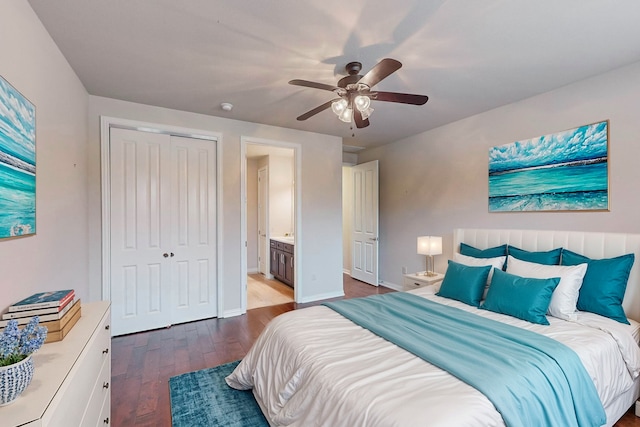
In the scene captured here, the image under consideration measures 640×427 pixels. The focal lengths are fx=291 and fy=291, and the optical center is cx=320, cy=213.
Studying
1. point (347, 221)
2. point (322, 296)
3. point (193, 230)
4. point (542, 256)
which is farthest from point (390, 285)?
point (193, 230)

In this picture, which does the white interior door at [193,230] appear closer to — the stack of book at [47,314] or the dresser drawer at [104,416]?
the dresser drawer at [104,416]

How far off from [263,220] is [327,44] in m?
4.52

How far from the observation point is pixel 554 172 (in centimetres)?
293

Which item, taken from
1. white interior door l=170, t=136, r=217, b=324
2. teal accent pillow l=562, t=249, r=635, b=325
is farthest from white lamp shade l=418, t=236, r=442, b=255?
white interior door l=170, t=136, r=217, b=324

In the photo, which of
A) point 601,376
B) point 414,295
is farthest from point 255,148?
point 601,376

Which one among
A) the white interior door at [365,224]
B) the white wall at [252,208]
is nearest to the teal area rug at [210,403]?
the white interior door at [365,224]

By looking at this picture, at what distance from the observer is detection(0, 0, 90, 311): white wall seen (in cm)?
150

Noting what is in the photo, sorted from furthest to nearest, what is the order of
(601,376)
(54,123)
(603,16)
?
(54,123) → (603,16) → (601,376)

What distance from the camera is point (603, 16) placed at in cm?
186

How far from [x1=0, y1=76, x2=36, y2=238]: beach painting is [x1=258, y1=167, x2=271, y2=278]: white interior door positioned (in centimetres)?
430

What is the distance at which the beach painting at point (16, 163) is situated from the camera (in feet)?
4.59

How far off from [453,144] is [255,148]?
343cm

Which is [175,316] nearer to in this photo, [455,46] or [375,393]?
[375,393]

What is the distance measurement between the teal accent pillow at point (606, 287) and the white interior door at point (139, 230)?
13.6ft
